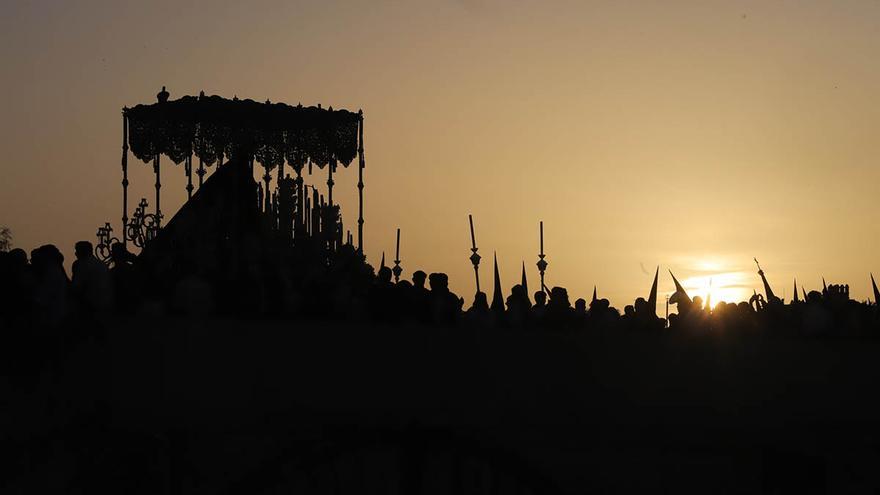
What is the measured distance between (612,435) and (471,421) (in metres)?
2.05

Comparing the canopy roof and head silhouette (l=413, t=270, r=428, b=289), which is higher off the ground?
the canopy roof

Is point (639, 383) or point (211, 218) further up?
point (211, 218)

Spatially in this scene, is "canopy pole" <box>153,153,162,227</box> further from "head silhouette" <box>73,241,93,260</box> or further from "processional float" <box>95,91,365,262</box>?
"head silhouette" <box>73,241,93,260</box>

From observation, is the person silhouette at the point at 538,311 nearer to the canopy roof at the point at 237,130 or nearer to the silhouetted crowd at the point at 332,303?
the silhouetted crowd at the point at 332,303

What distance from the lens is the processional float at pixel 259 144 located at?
85.4ft

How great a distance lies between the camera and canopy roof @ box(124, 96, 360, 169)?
26672 mm

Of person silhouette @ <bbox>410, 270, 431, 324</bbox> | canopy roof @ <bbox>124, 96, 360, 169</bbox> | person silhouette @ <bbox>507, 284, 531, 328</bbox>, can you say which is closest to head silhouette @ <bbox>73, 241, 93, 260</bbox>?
person silhouette @ <bbox>410, 270, 431, 324</bbox>

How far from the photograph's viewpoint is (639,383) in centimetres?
2077

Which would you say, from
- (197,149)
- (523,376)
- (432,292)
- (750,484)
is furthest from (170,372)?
(197,149)

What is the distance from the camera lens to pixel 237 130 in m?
26.9

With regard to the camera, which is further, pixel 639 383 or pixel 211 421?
pixel 639 383

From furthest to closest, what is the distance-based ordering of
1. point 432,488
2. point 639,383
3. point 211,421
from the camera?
point 639,383, point 211,421, point 432,488

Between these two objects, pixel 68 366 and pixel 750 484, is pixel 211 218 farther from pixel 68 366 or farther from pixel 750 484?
pixel 750 484

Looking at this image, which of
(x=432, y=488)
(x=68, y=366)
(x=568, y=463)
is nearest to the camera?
(x=432, y=488)
